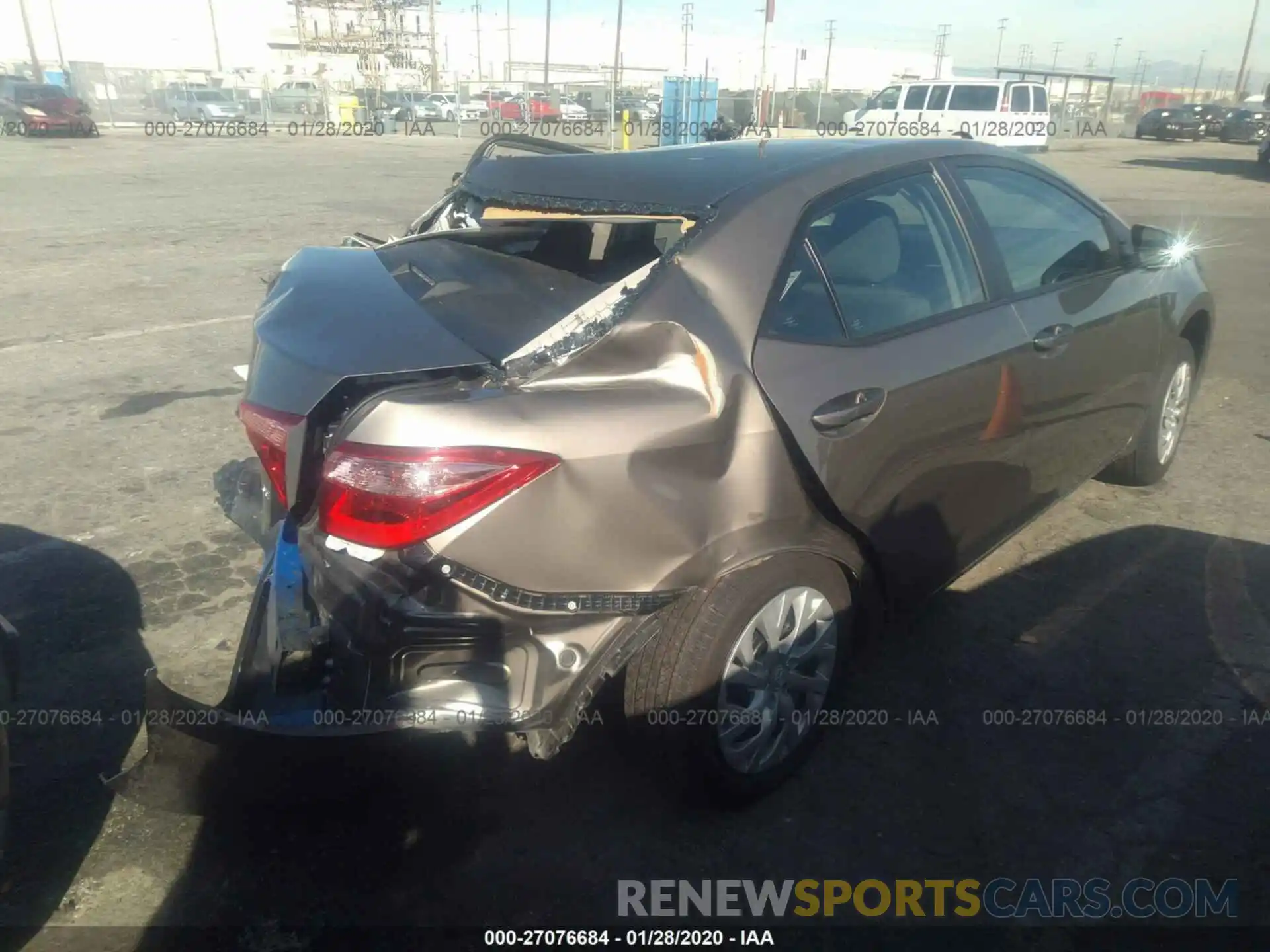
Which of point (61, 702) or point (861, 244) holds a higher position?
point (861, 244)

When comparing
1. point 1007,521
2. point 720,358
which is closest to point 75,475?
point 720,358

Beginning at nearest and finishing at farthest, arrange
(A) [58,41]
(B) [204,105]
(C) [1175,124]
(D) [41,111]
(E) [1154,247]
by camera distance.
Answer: (E) [1154,247] → (D) [41,111] → (C) [1175,124] → (B) [204,105] → (A) [58,41]

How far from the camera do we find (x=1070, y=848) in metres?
2.64

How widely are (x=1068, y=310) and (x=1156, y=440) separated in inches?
56.8

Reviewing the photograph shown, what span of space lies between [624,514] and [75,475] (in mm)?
3768

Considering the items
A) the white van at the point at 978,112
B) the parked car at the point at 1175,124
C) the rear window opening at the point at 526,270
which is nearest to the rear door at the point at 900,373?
the rear window opening at the point at 526,270

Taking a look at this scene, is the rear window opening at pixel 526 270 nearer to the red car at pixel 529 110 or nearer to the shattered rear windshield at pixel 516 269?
the shattered rear windshield at pixel 516 269

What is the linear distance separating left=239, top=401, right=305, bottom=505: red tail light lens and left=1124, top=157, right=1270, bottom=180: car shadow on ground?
24.4 meters

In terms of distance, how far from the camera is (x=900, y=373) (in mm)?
2781

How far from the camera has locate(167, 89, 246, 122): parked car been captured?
39031 mm

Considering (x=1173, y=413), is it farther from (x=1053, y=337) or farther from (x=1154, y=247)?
(x=1053, y=337)

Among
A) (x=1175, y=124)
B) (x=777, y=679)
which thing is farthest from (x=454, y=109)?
(x=777, y=679)

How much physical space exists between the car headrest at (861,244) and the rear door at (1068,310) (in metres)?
0.37

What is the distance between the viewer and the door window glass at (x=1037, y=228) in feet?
11.0
